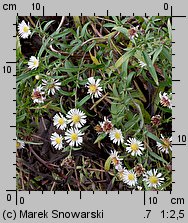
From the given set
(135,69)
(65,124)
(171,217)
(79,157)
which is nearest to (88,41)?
(135,69)

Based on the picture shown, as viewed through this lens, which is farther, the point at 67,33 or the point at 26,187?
the point at 26,187

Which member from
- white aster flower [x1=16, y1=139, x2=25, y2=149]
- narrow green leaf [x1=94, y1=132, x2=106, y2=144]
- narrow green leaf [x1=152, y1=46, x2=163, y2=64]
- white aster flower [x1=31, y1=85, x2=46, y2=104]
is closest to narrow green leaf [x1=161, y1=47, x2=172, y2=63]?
narrow green leaf [x1=152, y1=46, x2=163, y2=64]

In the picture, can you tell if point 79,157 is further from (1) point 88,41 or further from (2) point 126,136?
(1) point 88,41

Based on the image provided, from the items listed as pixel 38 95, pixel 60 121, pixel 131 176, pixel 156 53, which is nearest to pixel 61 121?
pixel 60 121

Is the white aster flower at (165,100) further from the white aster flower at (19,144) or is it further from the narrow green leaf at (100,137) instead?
the white aster flower at (19,144)

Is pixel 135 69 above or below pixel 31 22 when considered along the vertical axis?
below

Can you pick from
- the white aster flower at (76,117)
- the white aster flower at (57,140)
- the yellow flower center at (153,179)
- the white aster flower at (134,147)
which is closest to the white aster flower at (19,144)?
Result: the white aster flower at (57,140)

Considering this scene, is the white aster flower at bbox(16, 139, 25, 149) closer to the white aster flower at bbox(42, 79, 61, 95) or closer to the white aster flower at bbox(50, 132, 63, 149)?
the white aster flower at bbox(50, 132, 63, 149)
